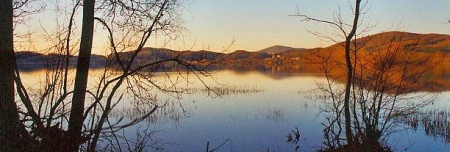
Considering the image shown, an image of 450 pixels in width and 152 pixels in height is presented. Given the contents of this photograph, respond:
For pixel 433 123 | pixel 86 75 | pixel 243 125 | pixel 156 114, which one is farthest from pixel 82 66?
pixel 433 123

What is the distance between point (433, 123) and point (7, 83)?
15182mm

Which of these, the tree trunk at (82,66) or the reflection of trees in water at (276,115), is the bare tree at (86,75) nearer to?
the tree trunk at (82,66)

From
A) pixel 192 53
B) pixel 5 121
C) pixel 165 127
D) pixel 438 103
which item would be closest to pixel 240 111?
pixel 165 127

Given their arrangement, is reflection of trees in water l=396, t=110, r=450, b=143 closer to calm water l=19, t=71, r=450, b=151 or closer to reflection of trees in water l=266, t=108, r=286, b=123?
calm water l=19, t=71, r=450, b=151

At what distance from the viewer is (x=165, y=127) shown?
15.4 metres

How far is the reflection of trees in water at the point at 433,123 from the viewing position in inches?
539

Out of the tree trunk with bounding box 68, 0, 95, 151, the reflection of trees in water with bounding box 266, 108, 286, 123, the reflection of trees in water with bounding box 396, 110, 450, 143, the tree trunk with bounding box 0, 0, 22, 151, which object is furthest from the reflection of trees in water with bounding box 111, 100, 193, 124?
the tree trunk with bounding box 0, 0, 22, 151

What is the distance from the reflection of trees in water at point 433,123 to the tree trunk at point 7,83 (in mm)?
12876

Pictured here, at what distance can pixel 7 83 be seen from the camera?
12.0 ft

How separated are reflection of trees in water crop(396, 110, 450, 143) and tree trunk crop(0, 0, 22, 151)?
1288 centimetres

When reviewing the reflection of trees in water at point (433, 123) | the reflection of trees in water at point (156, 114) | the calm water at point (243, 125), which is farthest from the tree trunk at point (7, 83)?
the reflection of trees in water at point (433, 123)

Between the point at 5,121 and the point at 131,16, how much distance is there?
208cm

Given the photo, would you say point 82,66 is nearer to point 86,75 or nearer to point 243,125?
point 86,75

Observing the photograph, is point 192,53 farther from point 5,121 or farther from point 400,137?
point 400,137
